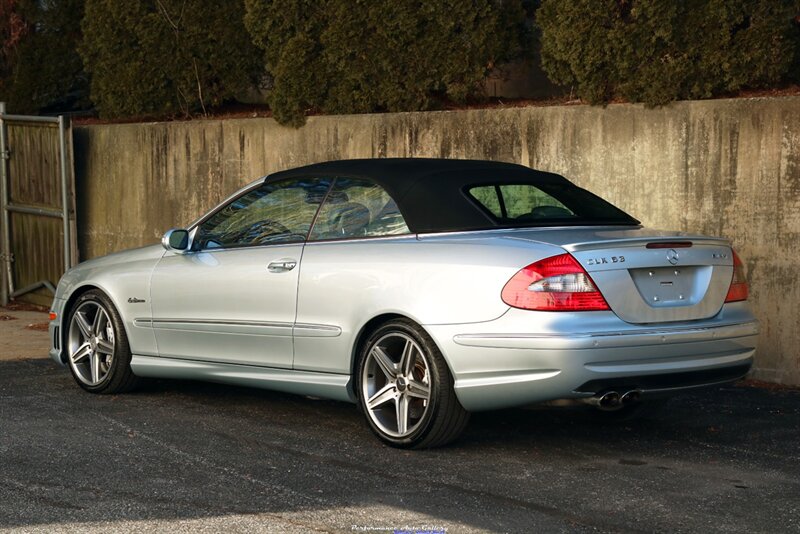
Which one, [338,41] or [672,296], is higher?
[338,41]

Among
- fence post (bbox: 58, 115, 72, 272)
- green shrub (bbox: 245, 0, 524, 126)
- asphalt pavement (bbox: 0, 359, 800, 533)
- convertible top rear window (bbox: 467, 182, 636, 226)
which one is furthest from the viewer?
fence post (bbox: 58, 115, 72, 272)

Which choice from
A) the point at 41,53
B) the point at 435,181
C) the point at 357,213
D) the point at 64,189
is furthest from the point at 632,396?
the point at 41,53

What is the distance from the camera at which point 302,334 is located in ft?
23.3

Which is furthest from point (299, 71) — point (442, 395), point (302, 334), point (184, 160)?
point (442, 395)

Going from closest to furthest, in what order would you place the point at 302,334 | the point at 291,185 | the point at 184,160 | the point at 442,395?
the point at 442,395 → the point at 302,334 → the point at 291,185 → the point at 184,160

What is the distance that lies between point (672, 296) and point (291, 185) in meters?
2.38

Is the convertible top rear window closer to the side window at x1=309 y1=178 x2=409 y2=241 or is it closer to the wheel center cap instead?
the side window at x1=309 y1=178 x2=409 y2=241

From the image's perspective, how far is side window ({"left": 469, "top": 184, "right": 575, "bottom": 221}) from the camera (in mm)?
7004

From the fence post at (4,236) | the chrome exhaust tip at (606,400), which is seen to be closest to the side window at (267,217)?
the chrome exhaust tip at (606,400)

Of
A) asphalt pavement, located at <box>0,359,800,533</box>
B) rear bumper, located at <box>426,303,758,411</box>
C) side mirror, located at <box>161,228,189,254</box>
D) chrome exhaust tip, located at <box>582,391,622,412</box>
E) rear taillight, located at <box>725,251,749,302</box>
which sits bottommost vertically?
asphalt pavement, located at <box>0,359,800,533</box>

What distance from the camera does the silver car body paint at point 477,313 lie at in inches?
243

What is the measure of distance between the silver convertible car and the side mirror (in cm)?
1

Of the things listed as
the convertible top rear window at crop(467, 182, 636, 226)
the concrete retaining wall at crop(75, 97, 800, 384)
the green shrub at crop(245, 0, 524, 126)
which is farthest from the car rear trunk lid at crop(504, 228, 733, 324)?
the green shrub at crop(245, 0, 524, 126)

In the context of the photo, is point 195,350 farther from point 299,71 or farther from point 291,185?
point 299,71
